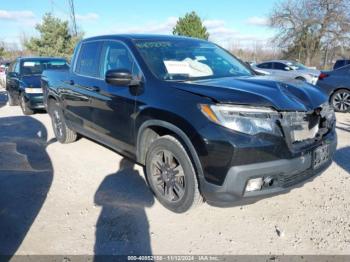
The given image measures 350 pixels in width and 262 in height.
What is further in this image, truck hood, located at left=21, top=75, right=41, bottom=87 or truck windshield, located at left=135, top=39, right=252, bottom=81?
truck hood, located at left=21, top=75, right=41, bottom=87

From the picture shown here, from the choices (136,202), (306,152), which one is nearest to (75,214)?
(136,202)

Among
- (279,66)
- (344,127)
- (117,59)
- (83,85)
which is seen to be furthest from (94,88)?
(279,66)

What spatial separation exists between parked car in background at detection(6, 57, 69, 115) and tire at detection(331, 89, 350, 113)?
749 centimetres

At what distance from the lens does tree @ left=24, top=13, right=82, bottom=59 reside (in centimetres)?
3450

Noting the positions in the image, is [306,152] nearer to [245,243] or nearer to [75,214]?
[245,243]

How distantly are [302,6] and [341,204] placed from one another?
125 feet

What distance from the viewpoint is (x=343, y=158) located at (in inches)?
195

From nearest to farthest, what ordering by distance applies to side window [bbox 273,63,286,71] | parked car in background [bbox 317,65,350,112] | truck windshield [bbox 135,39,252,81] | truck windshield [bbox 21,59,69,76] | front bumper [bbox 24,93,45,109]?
truck windshield [bbox 135,39,252,81]
parked car in background [bbox 317,65,350,112]
front bumper [bbox 24,93,45,109]
truck windshield [bbox 21,59,69,76]
side window [bbox 273,63,286,71]

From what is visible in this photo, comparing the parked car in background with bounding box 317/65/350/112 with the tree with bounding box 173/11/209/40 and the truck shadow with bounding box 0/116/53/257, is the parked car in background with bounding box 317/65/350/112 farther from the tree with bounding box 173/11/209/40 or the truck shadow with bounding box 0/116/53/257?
the tree with bounding box 173/11/209/40

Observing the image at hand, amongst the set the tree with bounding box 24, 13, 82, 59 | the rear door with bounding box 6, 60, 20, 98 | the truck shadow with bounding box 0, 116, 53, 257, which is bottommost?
the truck shadow with bounding box 0, 116, 53, 257

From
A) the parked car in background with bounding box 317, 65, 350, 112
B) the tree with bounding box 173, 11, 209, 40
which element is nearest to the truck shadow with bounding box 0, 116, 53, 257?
the parked car in background with bounding box 317, 65, 350, 112

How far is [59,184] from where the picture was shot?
4.28m

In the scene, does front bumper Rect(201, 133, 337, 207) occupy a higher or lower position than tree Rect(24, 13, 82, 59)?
lower

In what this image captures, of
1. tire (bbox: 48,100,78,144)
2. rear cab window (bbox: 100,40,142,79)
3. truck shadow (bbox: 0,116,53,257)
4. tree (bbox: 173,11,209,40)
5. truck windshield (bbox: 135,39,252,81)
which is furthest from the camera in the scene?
tree (bbox: 173,11,209,40)
